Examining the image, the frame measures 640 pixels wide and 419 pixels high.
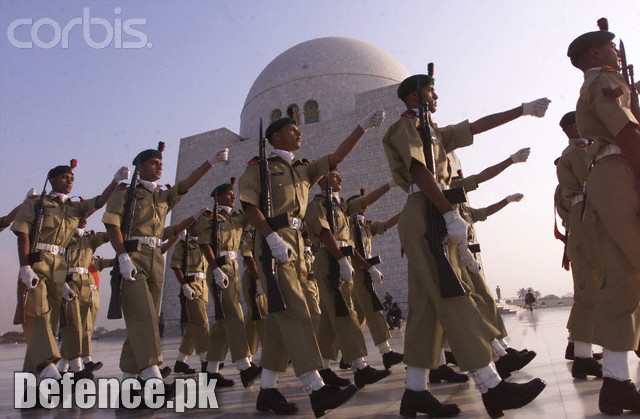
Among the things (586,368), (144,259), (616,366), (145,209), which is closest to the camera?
(616,366)

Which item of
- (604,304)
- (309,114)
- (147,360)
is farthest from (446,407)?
(309,114)

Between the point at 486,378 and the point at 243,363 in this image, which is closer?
the point at 486,378

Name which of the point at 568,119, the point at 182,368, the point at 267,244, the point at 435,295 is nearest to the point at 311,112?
the point at 182,368

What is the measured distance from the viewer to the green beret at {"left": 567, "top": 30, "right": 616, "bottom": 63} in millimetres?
3164

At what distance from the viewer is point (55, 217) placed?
16.6 ft

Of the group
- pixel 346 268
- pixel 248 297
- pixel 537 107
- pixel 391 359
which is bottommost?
pixel 391 359

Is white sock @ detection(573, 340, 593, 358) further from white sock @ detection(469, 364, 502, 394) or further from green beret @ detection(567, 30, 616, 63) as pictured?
green beret @ detection(567, 30, 616, 63)

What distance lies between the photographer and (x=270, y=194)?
3680 millimetres

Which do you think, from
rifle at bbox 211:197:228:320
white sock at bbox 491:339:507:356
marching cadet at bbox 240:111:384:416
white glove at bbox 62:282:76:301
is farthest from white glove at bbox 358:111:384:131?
white glove at bbox 62:282:76:301

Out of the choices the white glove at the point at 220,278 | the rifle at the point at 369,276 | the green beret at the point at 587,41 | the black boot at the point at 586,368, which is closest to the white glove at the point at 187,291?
the white glove at the point at 220,278

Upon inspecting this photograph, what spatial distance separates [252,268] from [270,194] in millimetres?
2096

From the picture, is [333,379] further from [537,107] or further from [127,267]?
[537,107]

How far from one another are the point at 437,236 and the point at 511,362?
1634 millimetres

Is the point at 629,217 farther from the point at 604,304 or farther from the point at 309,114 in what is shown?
the point at 309,114
